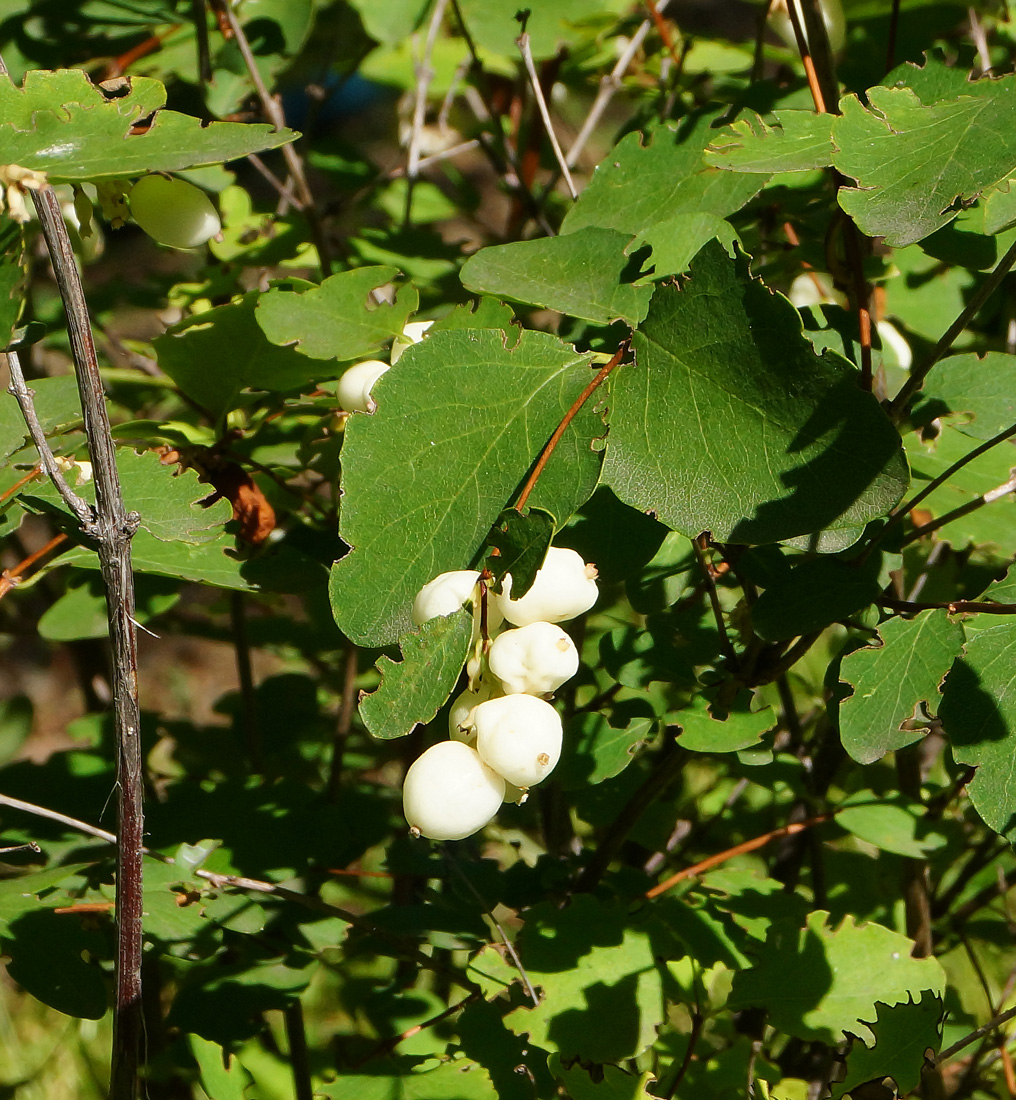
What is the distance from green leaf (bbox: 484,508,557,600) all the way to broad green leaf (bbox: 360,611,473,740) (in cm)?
4

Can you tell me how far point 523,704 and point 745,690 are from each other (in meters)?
0.36

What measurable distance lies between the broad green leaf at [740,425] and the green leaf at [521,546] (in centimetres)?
11

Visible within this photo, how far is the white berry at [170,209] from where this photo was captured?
986 mm

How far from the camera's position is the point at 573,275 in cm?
92

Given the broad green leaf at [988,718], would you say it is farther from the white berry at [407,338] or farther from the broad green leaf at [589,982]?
the white berry at [407,338]

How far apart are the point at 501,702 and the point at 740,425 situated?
0.86ft

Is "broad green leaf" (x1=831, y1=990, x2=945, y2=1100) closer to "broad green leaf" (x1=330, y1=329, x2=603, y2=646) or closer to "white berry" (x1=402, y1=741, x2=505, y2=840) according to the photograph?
"white berry" (x1=402, y1=741, x2=505, y2=840)

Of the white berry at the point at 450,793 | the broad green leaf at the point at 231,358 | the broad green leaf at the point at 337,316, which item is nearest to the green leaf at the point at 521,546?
the white berry at the point at 450,793

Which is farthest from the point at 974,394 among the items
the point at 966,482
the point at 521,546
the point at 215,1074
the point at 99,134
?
the point at 215,1074

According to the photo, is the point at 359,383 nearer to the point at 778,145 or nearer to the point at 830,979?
the point at 778,145

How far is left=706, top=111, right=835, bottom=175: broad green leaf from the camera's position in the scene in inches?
32.8

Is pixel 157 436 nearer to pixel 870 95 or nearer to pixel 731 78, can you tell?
pixel 870 95

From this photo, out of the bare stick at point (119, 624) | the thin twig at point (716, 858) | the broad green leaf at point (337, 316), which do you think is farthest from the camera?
the thin twig at point (716, 858)

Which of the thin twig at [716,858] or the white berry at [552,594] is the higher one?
the white berry at [552,594]
